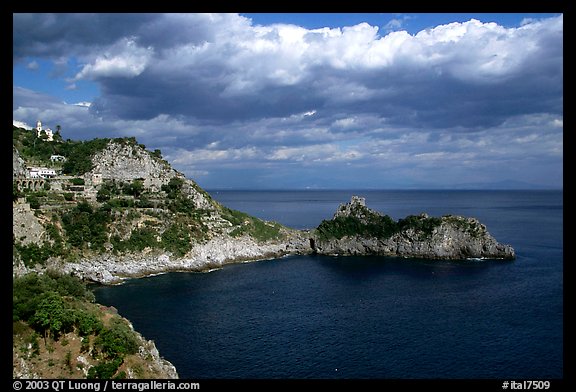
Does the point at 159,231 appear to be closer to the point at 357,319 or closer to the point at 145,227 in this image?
the point at 145,227

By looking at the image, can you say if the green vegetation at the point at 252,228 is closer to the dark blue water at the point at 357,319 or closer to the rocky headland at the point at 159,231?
the rocky headland at the point at 159,231

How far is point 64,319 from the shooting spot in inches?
1141

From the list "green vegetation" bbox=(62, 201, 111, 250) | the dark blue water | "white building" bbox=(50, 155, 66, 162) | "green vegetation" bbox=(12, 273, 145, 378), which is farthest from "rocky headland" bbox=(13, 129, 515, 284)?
"green vegetation" bbox=(12, 273, 145, 378)

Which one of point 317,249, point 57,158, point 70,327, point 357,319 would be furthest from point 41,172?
point 357,319

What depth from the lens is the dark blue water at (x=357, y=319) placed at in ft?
128

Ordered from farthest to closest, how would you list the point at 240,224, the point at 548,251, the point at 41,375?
1. the point at 240,224
2. the point at 548,251
3. the point at 41,375

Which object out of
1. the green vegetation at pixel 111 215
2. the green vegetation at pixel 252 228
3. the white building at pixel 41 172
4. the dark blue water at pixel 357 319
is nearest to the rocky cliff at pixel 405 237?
the dark blue water at pixel 357 319

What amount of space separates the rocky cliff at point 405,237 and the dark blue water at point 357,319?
268 inches

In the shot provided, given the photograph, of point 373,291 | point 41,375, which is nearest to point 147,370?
point 41,375

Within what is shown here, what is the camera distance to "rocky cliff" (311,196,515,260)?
9250 centimetres

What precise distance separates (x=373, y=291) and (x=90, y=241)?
175 ft

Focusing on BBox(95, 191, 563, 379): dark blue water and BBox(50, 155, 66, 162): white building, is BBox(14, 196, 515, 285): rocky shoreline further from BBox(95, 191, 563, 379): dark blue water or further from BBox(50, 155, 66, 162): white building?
BBox(50, 155, 66, 162): white building
